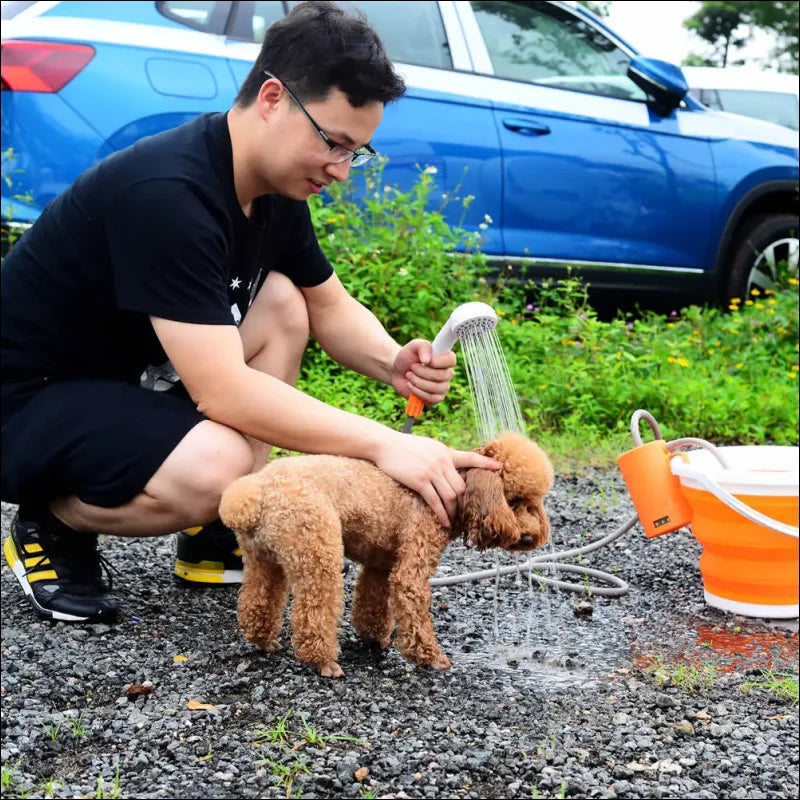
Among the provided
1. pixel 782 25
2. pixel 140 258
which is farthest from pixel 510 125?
pixel 782 25

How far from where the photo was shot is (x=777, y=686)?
2742mm

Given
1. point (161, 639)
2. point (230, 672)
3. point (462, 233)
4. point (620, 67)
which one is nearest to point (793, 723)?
point (230, 672)

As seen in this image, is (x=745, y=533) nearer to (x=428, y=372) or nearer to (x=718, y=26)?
(x=428, y=372)

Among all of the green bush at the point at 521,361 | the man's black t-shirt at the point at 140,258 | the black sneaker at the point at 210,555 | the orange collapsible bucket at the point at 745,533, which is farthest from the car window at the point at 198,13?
the orange collapsible bucket at the point at 745,533

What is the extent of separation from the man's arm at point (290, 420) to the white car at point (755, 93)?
20.4 feet

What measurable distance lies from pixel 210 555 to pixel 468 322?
1.21 m

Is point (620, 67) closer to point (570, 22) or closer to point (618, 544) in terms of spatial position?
point (570, 22)

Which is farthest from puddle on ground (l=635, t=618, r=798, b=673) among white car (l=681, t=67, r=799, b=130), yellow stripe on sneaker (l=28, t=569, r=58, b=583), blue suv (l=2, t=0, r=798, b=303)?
white car (l=681, t=67, r=799, b=130)

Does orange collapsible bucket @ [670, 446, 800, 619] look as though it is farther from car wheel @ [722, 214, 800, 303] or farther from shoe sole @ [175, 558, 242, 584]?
car wheel @ [722, 214, 800, 303]

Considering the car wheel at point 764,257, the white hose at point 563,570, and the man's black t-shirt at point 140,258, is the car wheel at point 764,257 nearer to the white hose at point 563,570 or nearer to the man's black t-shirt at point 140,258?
the white hose at point 563,570

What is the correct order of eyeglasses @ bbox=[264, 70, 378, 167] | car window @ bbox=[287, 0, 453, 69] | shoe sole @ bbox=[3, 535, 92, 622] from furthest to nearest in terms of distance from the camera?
car window @ bbox=[287, 0, 453, 69], shoe sole @ bbox=[3, 535, 92, 622], eyeglasses @ bbox=[264, 70, 378, 167]

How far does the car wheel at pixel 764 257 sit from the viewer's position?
6.94 metres

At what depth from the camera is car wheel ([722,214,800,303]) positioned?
694 cm

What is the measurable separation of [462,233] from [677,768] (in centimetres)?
386
